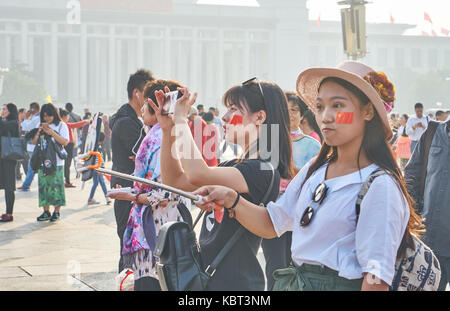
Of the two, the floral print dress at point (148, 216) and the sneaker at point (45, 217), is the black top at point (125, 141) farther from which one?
the sneaker at point (45, 217)

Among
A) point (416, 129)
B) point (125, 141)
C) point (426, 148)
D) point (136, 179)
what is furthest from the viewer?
point (416, 129)

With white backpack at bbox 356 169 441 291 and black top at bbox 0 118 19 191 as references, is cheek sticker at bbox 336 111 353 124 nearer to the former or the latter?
white backpack at bbox 356 169 441 291

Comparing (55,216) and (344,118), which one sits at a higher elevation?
(344,118)

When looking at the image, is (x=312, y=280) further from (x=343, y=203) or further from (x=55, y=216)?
(x=55, y=216)

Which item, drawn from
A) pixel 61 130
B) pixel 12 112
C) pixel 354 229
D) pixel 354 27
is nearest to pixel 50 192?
pixel 61 130

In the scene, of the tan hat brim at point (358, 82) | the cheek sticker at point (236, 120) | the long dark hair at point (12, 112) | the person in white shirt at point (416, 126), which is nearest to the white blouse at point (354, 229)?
the tan hat brim at point (358, 82)

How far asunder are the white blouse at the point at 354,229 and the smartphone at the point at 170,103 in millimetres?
693

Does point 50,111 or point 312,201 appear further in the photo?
point 50,111

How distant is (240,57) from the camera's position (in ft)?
262

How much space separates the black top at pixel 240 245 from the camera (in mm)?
2199

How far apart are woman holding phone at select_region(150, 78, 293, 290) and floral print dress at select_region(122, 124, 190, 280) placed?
0.67 metres

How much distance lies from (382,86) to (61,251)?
16.0 ft

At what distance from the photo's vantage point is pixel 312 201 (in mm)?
1837
